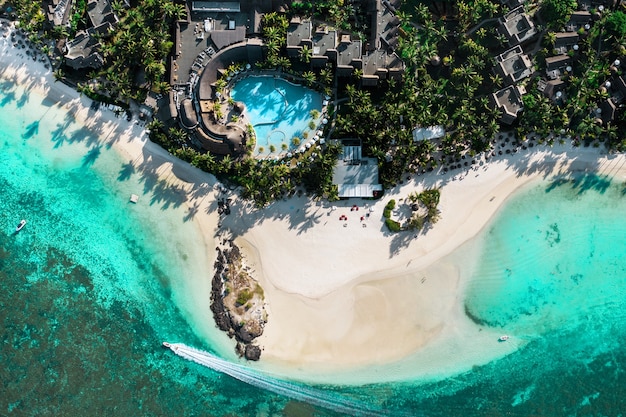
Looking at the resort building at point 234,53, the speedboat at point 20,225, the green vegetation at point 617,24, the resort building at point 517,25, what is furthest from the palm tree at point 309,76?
the speedboat at point 20,225

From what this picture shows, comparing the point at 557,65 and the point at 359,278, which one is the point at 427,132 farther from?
the point at 359,278

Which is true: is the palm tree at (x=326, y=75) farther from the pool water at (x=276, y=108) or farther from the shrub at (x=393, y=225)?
the shrub at (x=393, y=225)

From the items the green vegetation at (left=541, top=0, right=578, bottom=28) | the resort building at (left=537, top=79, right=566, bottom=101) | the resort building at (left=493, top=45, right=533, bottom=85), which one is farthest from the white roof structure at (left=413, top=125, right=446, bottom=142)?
the green vegetation at (left=541, top=0, right=578, bottom=28)

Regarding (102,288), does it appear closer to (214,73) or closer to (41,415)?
(41,415)

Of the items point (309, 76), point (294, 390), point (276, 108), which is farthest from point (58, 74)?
point (294, 390)

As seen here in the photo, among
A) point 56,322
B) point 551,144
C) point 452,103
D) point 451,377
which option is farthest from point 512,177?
point 56,322
